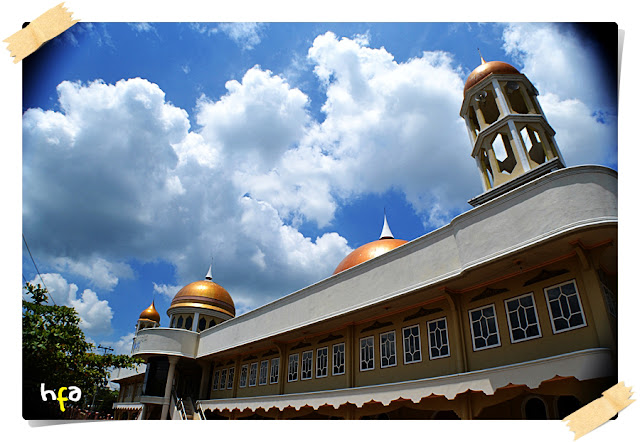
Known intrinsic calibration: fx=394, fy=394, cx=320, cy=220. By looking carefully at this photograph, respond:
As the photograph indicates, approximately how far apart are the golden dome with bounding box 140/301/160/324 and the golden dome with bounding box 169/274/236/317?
44.4 feet

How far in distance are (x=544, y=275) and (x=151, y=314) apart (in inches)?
1536

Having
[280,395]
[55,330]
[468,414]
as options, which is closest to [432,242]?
[468,414]

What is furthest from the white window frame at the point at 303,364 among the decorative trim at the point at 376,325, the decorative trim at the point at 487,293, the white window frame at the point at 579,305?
the white window frame at the point at 579,305

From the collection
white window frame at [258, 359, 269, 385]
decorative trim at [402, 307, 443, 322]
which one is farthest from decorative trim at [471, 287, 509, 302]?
white window frame at [258, 359, 269, 385]

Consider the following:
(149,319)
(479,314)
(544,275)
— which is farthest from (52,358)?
(149,319)

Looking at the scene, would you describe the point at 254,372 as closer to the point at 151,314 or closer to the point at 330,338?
the point at 330,338

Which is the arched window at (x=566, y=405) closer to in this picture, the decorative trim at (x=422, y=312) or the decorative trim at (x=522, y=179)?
the decorative trim at (x=422, y=312)

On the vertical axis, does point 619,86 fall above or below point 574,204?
above

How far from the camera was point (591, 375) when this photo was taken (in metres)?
6.94

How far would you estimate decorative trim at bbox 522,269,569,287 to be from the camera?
28.2ft

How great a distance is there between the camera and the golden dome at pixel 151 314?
130ft

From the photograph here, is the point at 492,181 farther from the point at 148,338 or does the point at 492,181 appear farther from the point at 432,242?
the point at 148,338

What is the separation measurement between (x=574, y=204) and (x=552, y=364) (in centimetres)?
313

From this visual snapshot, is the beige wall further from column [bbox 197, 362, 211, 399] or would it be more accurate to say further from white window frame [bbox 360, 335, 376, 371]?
column [bbox 197, 362, 211, 399]
